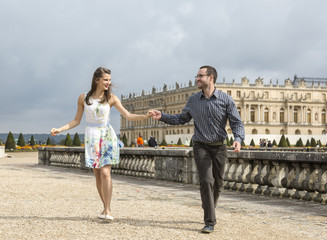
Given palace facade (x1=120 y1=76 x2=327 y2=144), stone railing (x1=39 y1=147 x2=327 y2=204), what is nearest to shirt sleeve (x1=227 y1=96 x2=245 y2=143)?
stone railing (x1=39 y1=147 x2=327 y2=204)

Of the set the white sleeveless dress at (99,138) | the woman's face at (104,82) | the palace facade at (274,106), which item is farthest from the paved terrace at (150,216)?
the palace facade at (274,106)

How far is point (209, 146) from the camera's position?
189 inches

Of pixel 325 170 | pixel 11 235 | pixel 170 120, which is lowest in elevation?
Result: pixel 11 235

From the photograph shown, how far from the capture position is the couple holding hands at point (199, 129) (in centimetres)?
475

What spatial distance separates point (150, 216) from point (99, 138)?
109 cm

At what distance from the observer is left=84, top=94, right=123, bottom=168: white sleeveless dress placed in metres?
5.08

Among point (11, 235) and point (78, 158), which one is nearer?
point (11, 235)

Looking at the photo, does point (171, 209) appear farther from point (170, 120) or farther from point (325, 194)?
point (325, 194)

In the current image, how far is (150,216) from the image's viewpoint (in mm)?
5441

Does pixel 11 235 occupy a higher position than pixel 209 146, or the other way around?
pixel 209 146

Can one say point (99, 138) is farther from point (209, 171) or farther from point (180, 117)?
point (209, 171)

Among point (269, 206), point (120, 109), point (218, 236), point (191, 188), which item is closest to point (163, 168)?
point (191, 188)

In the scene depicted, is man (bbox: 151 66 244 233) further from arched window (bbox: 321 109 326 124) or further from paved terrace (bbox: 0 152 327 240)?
arched window (bbox: 321 109 326 124)

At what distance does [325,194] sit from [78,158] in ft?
34.2
